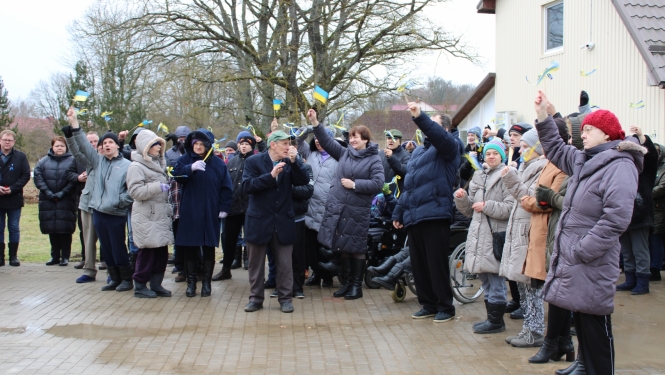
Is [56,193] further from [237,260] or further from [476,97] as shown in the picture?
[476,97]

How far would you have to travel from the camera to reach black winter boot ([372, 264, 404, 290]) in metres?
7.60

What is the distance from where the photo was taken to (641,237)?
844cm

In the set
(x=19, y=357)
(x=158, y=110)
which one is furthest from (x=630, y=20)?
(x=158, y=110)

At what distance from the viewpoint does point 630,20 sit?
41.6 ft

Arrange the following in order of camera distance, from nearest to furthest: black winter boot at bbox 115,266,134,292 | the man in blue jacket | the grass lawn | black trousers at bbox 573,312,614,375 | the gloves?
black trousers at bbox 573,312,614,375
the man in blue jacket
the gloves
black winter boot at bbox 115,266,134,292
the grass lawn

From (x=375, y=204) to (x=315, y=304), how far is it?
182cm

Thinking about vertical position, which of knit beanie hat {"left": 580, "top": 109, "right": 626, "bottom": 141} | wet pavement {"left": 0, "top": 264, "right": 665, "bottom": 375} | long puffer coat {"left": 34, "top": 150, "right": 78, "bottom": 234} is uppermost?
knit beanie hat {"left": 580, "top": 109, "right": 626, "bottom": 141}

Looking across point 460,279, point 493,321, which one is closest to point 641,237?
point 460,279

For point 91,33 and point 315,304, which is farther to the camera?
point 91,33

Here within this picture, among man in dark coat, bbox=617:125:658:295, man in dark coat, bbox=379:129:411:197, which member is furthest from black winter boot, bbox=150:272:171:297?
man in dark coat, bbox=617:125:658:295

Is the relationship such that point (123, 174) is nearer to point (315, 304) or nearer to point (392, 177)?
point (315, 304)

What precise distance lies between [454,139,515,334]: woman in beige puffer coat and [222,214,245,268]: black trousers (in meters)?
3.79

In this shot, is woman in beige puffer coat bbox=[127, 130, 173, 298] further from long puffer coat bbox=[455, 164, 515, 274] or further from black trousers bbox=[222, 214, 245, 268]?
long puffer coat bbox=[455, 164, 515, 274]

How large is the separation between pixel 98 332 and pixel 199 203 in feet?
6.70
